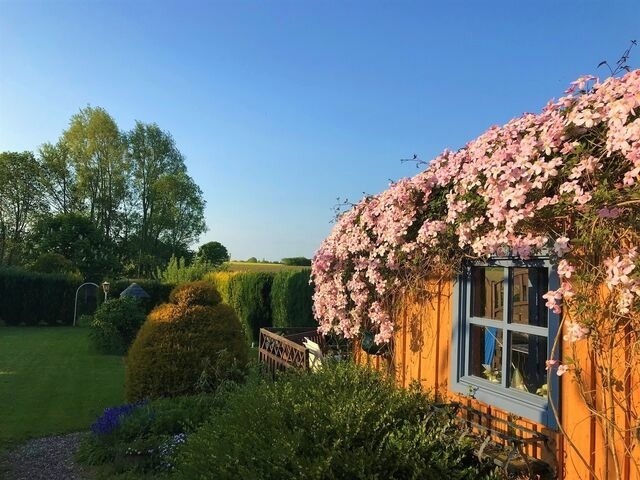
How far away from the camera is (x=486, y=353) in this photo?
13.3ft

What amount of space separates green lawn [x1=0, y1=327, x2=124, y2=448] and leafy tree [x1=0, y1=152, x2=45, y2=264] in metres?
20.8

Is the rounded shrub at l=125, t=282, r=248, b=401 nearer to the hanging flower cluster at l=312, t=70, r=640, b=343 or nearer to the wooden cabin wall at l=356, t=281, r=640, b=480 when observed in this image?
the wooden cabin wall at l=356, t=281, r=640, b=480

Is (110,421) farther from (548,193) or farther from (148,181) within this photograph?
(148,181)

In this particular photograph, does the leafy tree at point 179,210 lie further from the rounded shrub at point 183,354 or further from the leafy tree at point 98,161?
the rounded shrub at point 183,354

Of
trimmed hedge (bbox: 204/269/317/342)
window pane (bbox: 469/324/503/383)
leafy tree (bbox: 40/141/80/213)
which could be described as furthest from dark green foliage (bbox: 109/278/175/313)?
window pane (bbox: 469/324/503/383)

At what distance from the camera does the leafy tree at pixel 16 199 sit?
33031 mm

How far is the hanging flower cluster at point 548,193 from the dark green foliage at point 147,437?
→ 2.89 meters

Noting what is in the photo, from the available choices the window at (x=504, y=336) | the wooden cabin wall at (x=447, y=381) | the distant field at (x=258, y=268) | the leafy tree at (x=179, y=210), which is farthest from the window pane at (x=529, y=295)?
the leafy tree at (x=179, y=210)

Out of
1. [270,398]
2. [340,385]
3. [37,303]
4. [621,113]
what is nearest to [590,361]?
[621,113]

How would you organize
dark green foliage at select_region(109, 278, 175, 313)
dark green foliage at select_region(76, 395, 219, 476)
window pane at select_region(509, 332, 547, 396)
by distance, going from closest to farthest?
window pane at select_region(509, 332, 547, 396)
dark green foliage at select_region(76, 395, 219, 476)
dark green foliage at select_region(109, 278, 175, 313)

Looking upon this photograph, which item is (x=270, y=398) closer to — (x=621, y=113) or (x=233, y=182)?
(x=621, y=113)

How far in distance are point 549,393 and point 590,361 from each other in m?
0.31

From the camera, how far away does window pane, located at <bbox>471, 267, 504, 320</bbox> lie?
3811mm

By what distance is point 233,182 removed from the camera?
1309cm
